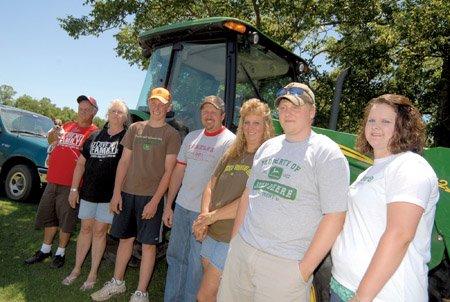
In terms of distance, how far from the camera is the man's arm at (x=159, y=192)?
3.41 m

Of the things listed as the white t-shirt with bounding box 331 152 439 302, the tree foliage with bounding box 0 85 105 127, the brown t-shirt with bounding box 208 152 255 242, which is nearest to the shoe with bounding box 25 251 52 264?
the brown t-shirt with bounding box 208 152 255 242

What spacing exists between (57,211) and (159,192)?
5.62 feet

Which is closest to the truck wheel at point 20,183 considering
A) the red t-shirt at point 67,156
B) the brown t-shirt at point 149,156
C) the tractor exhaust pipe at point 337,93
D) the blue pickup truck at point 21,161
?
the blue pickup truck at point 21,161

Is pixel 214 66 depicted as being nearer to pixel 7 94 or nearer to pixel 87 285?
pixel 87 285

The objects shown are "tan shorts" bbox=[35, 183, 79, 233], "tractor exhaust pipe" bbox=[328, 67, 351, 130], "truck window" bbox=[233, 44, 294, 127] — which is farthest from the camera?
"tan shorts" bbox=[35, 183, 79, 233]

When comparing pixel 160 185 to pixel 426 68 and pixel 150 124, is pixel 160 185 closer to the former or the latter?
pixel 150 124

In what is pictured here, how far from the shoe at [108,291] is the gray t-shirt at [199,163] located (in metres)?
1.22

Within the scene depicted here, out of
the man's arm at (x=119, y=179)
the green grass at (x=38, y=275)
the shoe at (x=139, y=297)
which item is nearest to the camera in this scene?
the shoe at (x=139, y=297)

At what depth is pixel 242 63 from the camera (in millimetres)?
3893

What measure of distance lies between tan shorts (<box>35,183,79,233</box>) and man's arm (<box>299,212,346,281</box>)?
330 centimetres

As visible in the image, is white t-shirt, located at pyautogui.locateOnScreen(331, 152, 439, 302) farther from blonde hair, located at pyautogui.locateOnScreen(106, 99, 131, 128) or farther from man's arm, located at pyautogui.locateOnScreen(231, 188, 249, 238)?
blonde hair, located at pyautogui.locateOnScreen(106, 99, 131, 128)

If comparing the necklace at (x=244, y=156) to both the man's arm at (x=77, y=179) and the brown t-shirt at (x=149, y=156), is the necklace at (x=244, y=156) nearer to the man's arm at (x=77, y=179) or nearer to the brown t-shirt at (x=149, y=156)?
the brown t-shirt at (x=149, y=156)

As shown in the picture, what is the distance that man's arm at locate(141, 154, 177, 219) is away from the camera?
3.41 metres

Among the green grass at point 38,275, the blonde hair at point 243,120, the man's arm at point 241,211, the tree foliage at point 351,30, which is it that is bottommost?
the green grass at point 38,275
